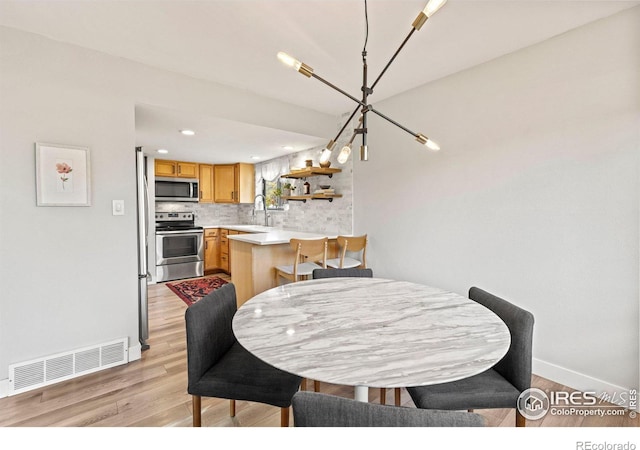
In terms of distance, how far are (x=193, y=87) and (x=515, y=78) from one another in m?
2.62

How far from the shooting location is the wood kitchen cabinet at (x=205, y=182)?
5.55 meters

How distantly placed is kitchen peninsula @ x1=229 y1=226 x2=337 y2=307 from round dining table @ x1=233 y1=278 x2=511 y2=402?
156 cm

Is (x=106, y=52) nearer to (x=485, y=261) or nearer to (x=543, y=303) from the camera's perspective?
(x=485, y=261)

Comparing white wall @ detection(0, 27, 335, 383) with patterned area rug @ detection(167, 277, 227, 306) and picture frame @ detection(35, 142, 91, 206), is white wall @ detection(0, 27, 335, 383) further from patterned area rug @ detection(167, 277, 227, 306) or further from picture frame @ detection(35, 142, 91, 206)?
patterned area rug @ detection(167, 277, 227, 306)

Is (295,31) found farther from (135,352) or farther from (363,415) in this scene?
(135,352)

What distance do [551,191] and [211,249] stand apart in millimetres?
4968

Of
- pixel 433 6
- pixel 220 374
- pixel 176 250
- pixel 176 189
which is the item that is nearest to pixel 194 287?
pixel 176 250

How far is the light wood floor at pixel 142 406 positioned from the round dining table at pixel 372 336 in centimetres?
81

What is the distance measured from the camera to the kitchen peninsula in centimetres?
311

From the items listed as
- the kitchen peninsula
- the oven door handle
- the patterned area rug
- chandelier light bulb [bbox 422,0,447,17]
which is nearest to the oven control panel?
the oven door handle

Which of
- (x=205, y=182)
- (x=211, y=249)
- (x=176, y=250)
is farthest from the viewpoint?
(x=205, y=182)

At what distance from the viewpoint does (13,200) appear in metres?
1.94

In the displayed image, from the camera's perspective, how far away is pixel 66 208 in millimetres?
2115

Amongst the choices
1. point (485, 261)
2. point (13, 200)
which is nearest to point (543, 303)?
point (485, 261)
